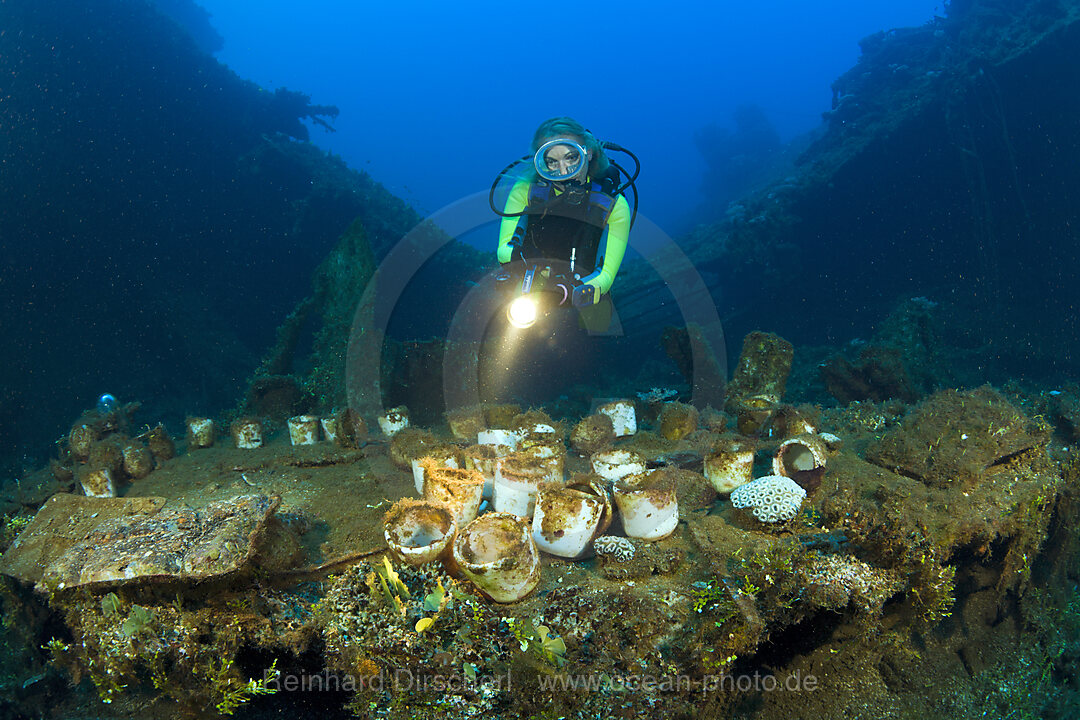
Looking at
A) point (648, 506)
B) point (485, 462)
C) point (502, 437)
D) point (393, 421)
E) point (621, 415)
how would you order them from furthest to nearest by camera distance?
→ point (393, 421) < point (621, 415) < point (502, 437) < point (485, 462) < point (648, 506)

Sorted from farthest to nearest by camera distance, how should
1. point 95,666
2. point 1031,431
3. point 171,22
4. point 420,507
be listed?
point 171,22
point 1031,431
point 420,507
point 95,666

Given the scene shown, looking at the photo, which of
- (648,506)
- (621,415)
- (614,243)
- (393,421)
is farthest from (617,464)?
(393,421)

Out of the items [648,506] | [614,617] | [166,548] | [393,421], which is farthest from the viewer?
[393,421]

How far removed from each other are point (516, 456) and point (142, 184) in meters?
15.7

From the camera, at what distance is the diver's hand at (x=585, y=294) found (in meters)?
5.05

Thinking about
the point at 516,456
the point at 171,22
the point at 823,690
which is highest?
the point at 171,22

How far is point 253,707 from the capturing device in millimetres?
2924

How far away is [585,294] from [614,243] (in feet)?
2.49

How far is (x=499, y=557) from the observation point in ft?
7.95

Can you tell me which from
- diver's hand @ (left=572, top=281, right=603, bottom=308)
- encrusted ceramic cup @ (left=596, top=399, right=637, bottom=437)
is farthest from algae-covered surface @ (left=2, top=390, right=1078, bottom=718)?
diver's hand @ (left=572, top=281, right=603, bottom=308)

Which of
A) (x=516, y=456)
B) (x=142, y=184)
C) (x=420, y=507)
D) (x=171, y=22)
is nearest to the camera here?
(x=420, y=507)

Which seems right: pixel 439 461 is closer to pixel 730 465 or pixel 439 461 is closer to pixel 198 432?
pixel 730 465

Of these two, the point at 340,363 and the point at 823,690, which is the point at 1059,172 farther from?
the point at 340,363

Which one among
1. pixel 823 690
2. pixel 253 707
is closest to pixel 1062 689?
pixel 823 690
